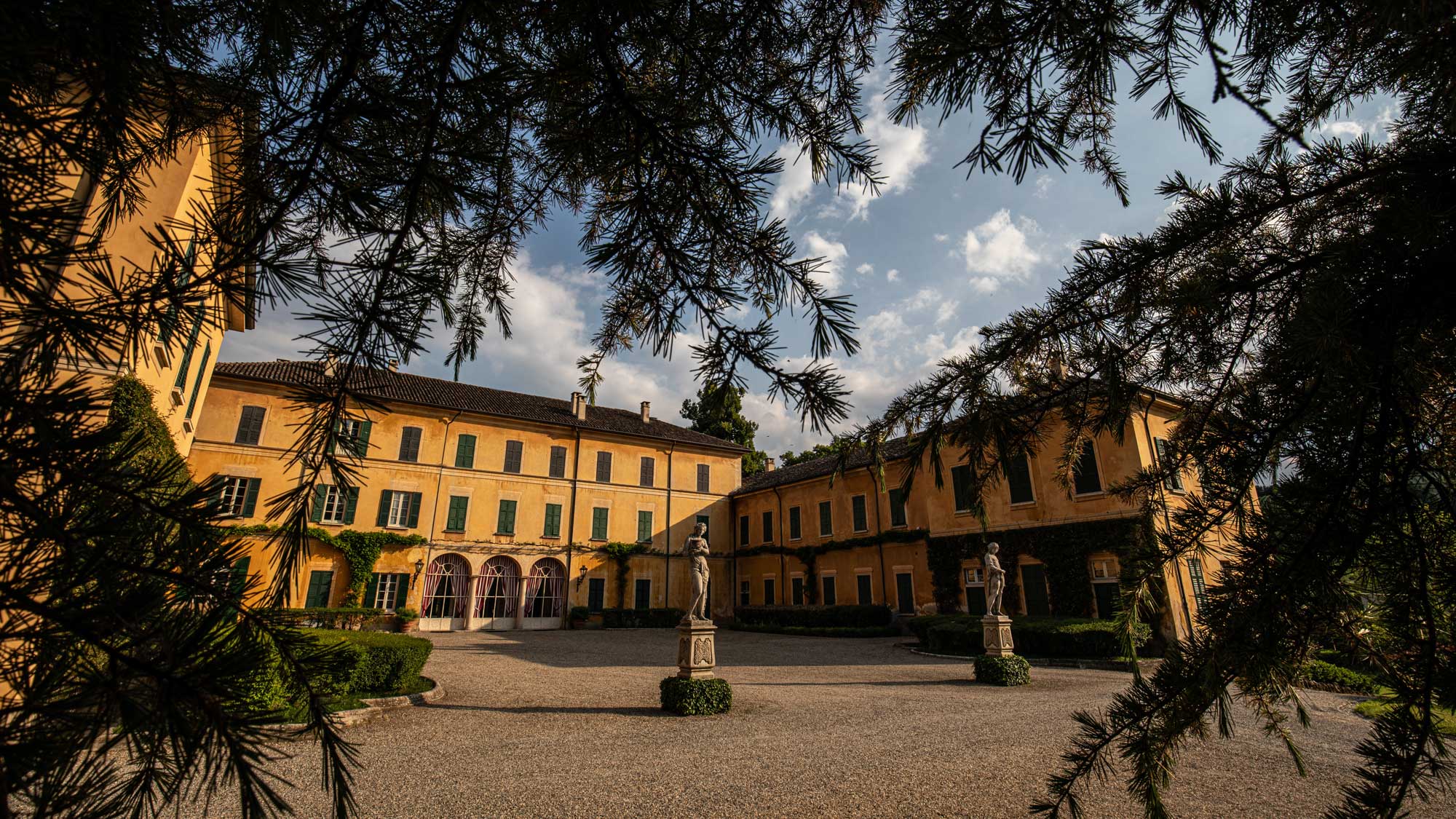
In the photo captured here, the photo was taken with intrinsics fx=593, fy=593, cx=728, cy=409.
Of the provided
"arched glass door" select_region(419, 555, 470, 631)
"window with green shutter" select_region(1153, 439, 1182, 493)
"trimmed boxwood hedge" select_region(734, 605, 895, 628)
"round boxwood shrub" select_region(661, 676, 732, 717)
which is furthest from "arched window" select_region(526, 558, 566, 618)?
"window with green shutter" select_region(1153, 439, 1182, 493)

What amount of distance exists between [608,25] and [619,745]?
22.4 feet

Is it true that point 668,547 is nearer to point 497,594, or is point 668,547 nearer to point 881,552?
point 497,594

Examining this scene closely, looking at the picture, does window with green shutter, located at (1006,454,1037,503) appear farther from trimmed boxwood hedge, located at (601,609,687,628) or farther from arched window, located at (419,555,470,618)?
arched window, located at (419,555,470,618)

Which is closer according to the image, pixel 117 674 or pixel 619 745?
pixel 117 674

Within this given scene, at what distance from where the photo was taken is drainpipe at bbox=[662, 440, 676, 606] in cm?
2709

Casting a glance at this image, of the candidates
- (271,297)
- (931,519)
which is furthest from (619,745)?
(931,519)

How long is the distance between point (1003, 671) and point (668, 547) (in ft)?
62.2

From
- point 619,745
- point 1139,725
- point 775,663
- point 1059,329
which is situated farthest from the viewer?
point 775,663

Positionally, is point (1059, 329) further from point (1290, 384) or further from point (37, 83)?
point (37, 83)

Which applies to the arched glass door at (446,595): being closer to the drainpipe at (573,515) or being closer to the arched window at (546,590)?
the arched window at (546,590)

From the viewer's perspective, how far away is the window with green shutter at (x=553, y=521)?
25500 mm

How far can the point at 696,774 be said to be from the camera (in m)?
5.46

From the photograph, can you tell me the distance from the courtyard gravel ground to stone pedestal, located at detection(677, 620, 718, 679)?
63cm

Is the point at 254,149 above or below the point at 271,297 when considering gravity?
above
